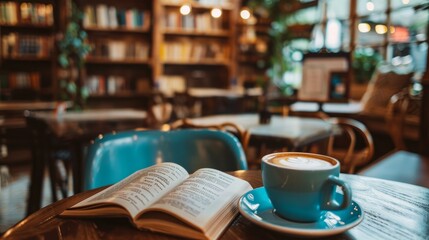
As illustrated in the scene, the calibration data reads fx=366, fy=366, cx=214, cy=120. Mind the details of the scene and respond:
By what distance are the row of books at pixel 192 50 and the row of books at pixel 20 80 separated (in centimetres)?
183

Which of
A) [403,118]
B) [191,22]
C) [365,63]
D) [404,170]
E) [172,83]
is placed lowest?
[404,170]

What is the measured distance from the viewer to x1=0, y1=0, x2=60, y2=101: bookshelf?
491cm

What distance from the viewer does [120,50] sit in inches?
216

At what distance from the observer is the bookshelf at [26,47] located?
4.91m

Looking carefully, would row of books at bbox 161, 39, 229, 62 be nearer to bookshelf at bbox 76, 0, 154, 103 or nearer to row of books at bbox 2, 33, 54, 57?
bookshelf at bbox 76, 0, 154, 103

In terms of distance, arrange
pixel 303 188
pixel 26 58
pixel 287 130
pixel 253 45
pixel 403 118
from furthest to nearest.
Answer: pixel 253 45
pixel 26 58
pixel 403 118
pixel 287 130
pixel 303 188

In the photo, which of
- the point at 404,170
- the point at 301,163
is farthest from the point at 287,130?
the point at 301,163

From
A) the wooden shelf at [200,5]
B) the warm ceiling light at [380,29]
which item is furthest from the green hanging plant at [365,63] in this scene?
the wooden shelf at [200,5]

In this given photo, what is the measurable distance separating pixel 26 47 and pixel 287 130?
4.34 meters

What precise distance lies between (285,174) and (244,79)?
581 centimetres

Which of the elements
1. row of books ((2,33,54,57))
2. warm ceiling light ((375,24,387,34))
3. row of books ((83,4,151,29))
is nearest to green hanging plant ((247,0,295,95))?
warm ceiling light ((375,24,387,34))

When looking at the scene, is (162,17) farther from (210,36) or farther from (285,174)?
(285,174)

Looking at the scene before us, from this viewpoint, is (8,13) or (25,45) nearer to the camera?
(8,13)

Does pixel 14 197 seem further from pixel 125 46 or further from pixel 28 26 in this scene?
pixel 125 46
